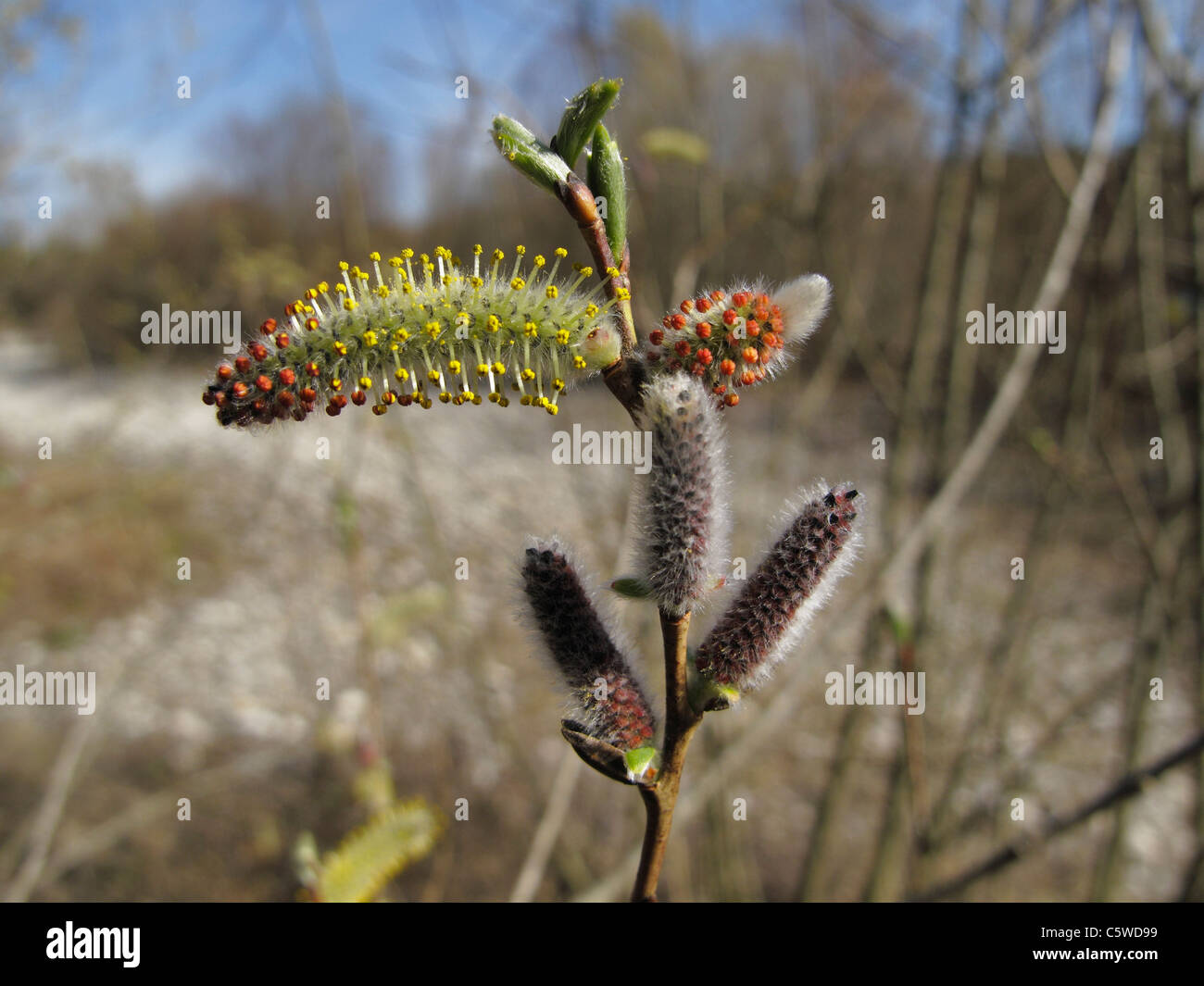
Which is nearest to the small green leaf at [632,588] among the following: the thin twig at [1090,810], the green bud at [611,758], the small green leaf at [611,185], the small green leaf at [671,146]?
the green bud at [611,758]

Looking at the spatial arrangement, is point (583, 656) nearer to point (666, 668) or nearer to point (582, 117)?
point (666, 668)

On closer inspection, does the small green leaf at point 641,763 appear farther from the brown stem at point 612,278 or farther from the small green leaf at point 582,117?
the small green leaf at point 582,117

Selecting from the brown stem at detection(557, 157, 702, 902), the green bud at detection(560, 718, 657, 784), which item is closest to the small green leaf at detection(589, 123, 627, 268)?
the brown stem at detection(557, 157, 702, 902)

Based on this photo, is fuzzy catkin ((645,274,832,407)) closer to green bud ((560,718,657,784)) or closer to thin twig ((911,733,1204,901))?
green bud ((560,718,657,784))

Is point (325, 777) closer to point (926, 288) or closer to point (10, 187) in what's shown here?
point (10, 187)

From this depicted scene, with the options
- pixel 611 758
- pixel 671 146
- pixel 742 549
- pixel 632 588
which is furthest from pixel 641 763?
pixel 742 549

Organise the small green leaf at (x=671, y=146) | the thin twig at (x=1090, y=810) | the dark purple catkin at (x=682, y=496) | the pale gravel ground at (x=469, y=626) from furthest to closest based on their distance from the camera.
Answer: the pale gravel ground at (x=469, y=626) < the small green leaf at (x=671, y=146) < the thin twig at (x=1090, y=810) < the dark purple catkin at (x=682, y=496)
